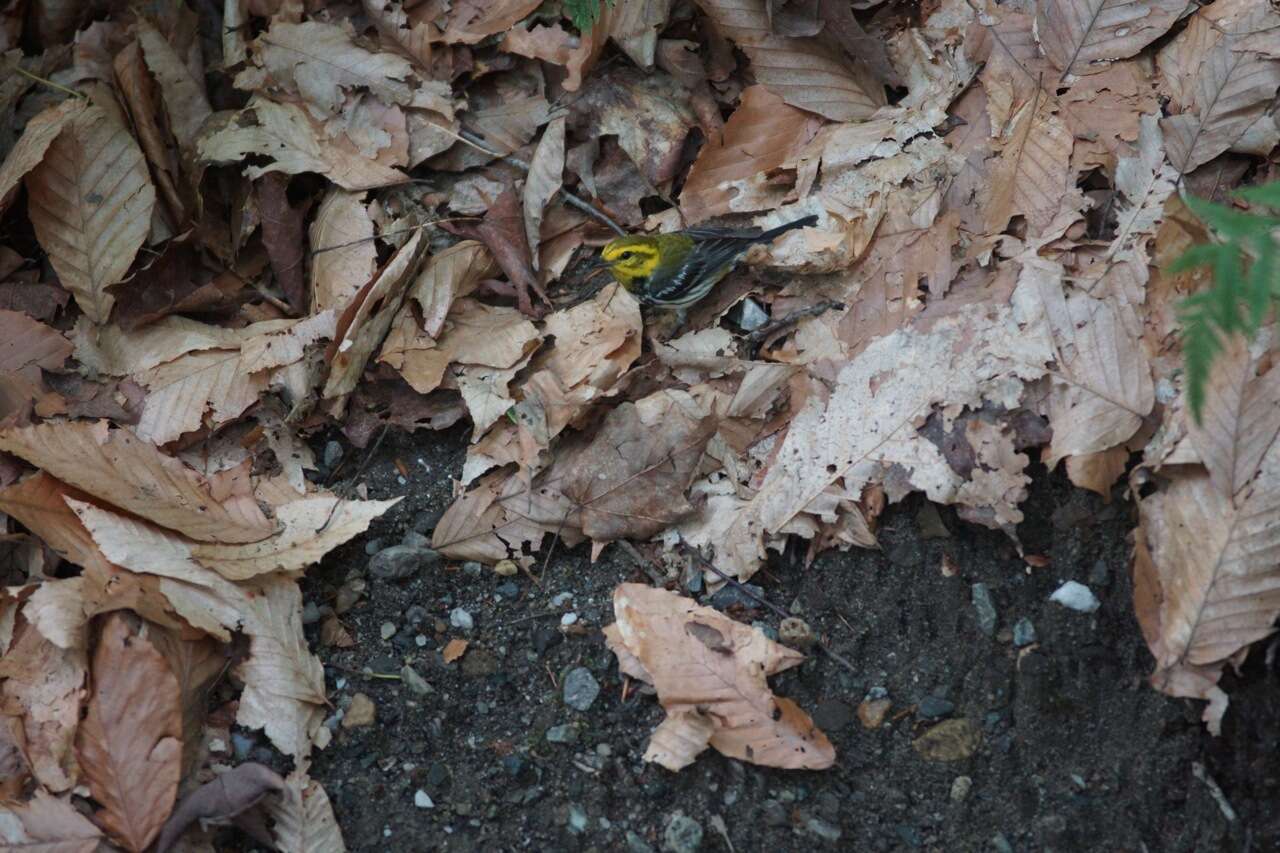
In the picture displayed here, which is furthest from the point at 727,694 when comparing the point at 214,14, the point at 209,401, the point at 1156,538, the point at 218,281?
the point at 214,14

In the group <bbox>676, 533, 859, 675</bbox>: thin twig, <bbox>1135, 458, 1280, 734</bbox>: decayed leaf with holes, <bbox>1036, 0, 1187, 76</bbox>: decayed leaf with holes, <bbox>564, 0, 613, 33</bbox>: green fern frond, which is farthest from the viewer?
<bbox>564, 0, 613, 33</bbox>: green fern frond

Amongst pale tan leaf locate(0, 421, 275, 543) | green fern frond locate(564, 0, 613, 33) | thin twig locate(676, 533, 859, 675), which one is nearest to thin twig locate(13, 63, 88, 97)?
pale tan leaf locate(0, 421, 275, 543)

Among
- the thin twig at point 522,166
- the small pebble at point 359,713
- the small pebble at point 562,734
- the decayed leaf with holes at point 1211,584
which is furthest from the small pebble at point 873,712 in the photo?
the thin twig at point 522,166

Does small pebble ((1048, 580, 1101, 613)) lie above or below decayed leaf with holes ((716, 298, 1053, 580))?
below

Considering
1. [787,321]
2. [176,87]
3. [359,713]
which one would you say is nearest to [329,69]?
[176,87]

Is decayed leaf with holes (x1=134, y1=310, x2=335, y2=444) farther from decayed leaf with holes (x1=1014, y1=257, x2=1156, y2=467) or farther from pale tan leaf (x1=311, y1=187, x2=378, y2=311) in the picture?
decayed leaf with holes (x1=1014, y1=257, x2=1156, y2=467)

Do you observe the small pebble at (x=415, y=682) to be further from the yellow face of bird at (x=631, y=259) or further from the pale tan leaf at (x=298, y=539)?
the yellow face of bird at (x=631, y=259)
